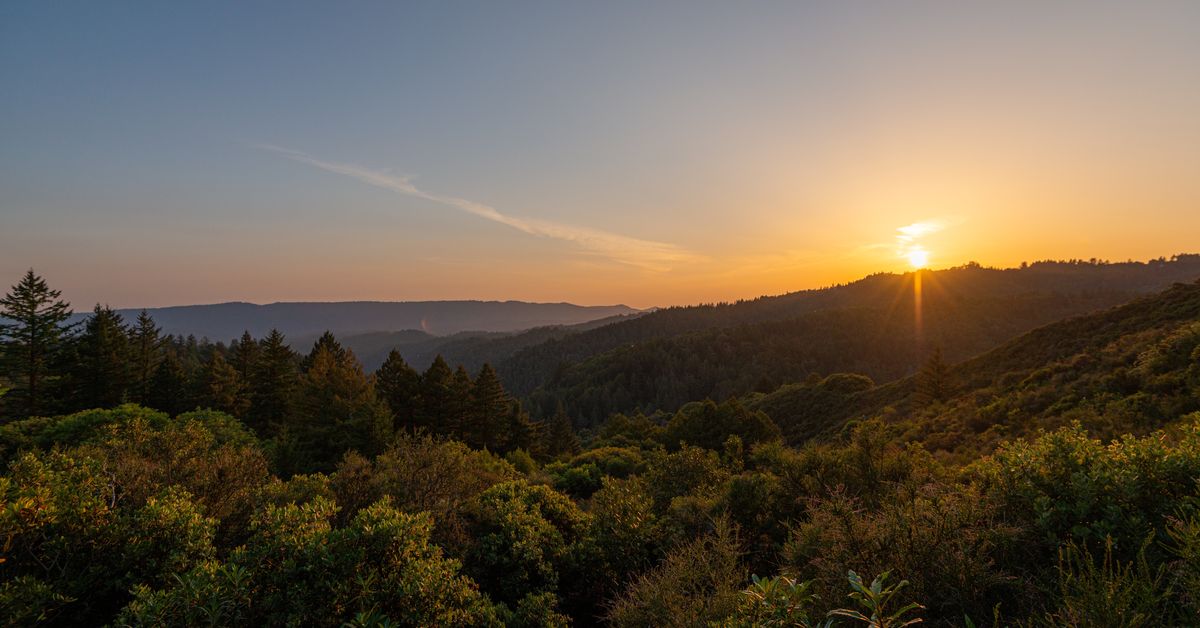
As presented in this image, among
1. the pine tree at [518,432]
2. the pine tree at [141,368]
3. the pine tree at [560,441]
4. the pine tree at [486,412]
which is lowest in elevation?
the pine tree at [560,441]

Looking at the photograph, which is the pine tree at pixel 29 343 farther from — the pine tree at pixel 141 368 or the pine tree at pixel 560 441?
the pine tree at pixel 560 441

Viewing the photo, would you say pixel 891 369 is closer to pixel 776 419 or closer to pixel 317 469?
pixel 776 419

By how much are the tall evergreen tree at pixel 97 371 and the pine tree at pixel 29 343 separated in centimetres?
269

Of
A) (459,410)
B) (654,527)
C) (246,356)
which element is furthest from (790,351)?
(654,527)

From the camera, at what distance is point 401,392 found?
3891cm

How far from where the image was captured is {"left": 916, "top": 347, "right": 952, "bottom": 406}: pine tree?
40.8 m

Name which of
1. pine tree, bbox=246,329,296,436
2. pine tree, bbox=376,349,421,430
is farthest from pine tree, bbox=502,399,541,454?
pine tree, bbox=246,329,296,436

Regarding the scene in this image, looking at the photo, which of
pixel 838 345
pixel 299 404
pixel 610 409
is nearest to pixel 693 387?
pixel 610 409

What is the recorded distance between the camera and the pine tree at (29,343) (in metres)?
29.7

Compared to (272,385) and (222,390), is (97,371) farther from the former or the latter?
(272,385)

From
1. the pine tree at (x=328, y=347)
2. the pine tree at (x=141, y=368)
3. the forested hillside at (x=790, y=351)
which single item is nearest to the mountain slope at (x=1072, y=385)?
the pine tree at (x=328, y=347)

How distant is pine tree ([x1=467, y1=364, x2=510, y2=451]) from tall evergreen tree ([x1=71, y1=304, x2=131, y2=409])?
26513 mm

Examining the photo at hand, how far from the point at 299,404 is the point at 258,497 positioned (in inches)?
973

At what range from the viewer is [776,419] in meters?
59.3
